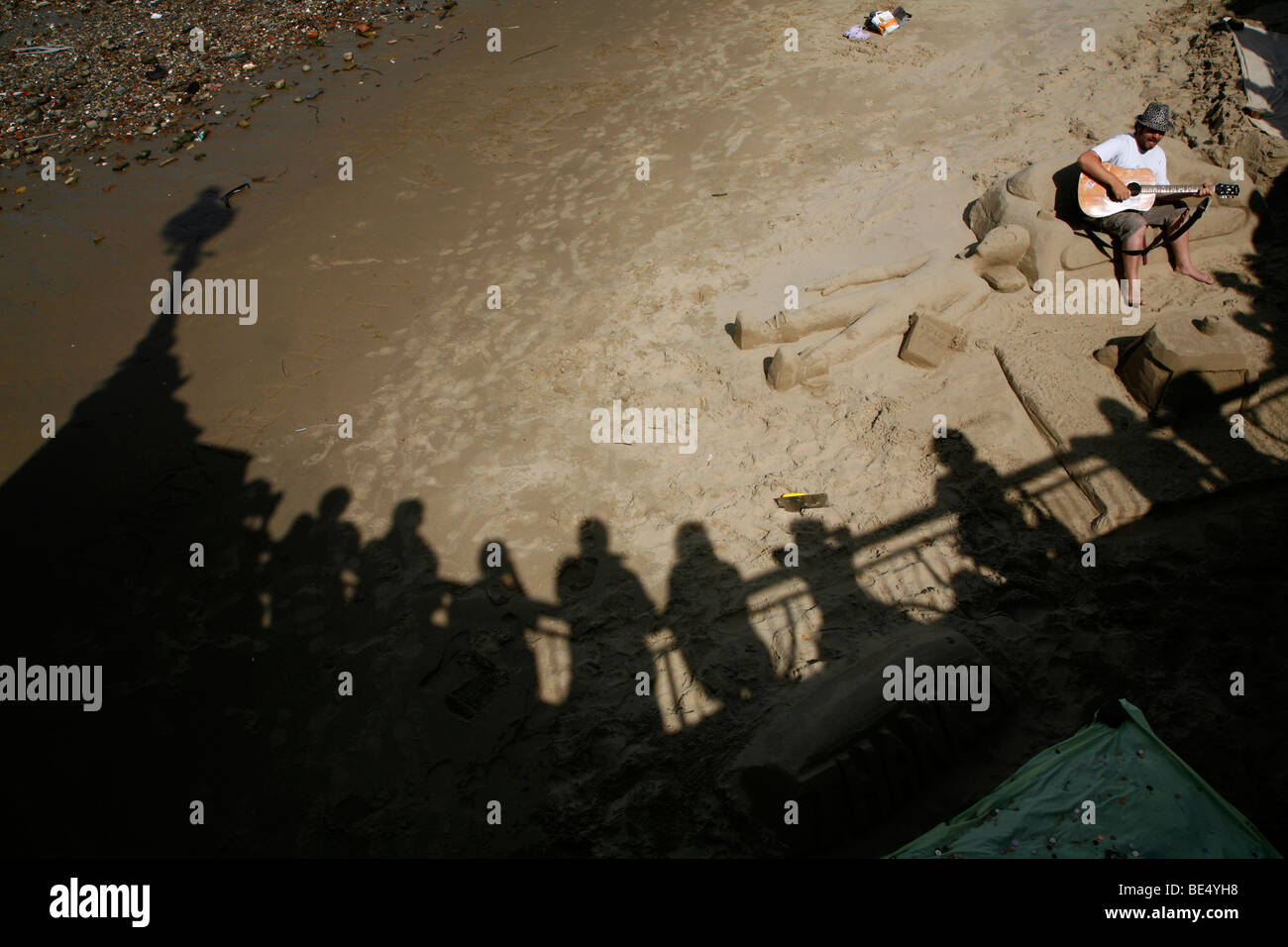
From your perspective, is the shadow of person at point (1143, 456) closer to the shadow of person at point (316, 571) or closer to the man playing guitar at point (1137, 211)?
the man playing guitar at point (1137, 211)

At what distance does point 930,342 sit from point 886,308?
1.42 ft

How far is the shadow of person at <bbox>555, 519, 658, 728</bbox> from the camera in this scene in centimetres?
399

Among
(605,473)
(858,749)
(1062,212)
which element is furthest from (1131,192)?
(858,749)

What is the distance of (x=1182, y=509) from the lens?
407 cm

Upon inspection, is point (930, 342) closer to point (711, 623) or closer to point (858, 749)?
point (711, 623)

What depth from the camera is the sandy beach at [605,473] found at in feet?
12.0

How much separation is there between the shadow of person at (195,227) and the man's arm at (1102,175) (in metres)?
8.18

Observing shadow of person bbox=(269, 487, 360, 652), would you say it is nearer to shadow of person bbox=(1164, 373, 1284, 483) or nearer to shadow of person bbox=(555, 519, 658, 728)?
shadow of person bbox=(555, 519, 658, 728)

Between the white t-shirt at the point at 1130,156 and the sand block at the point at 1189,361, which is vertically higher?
the white t-shirt at the point at 1130,156

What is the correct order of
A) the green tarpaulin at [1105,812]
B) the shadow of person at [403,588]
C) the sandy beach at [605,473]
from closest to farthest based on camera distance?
1. the green tarpaulin at [1105,812]
2. the sandy beach at [605,473]
3. the shadow of person at [403,588]

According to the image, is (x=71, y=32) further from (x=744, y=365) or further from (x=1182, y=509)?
(x=1182, y=509)

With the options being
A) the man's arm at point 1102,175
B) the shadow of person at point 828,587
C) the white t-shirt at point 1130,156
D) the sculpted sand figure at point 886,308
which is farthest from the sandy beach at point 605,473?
the man's arm at point 1102,175

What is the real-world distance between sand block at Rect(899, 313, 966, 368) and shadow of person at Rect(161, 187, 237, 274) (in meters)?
7.03

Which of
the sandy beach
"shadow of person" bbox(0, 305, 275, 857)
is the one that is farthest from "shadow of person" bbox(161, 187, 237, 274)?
"shadow of person" bbox(0, 305, 275, 857)
